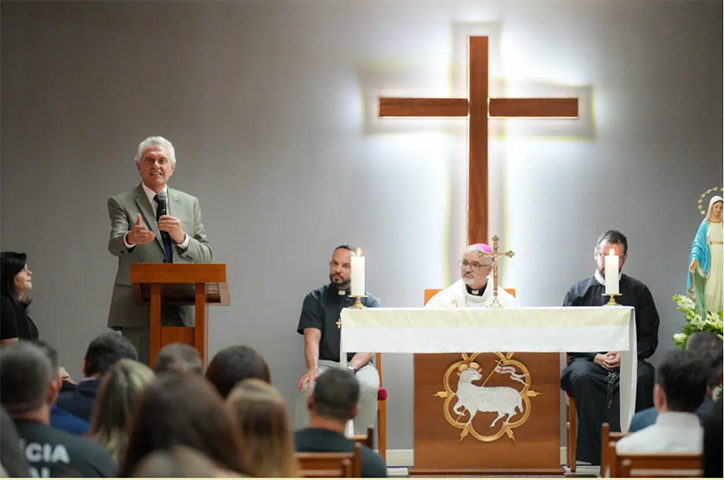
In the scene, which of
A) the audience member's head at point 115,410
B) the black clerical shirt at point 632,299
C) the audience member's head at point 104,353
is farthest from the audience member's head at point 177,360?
the black clerical shirt at point 632,299

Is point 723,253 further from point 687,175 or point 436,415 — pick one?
point 436,415

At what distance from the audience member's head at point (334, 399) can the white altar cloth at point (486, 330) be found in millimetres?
2052

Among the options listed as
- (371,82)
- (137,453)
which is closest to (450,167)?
(371,82)

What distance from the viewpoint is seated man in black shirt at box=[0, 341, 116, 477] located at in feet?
10.4

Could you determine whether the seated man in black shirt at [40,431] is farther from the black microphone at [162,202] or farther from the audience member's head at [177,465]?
the black microphone at [162,202]

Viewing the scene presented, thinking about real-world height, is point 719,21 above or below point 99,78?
above

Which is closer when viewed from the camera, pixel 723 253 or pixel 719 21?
pixel 723 253

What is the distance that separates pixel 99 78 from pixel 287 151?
1553 mm

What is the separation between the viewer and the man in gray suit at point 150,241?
559 centimetres

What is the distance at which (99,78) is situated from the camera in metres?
7.70

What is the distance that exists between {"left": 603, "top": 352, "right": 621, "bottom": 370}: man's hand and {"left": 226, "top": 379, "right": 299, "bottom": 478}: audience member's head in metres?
4.28

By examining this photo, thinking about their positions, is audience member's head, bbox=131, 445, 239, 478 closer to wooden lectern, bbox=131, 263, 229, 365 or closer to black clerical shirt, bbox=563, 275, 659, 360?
wooden lectern, bbox=131, 263, 229, 365

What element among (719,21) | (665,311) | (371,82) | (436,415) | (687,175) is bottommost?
(436,415)

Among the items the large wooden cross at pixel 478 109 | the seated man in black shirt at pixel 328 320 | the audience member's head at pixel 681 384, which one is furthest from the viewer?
the large wooden cross at pixel 478 109
